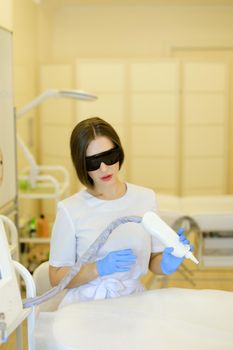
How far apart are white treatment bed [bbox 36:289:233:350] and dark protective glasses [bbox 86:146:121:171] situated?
0.41 m

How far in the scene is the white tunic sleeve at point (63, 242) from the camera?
1634 millimetres

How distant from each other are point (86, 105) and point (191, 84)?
948mm

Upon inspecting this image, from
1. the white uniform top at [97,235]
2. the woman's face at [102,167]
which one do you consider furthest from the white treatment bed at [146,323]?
the woman's face at [102,167]

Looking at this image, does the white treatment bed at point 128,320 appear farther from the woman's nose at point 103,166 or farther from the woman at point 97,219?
the woman's nose at point 103,166

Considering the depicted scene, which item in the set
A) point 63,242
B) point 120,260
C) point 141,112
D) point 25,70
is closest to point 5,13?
point 25,70

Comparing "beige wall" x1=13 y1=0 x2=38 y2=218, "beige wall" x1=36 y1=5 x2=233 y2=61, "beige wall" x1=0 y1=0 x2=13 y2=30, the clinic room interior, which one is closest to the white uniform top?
"beige wall" x1=0 y1=0 x2=13 y2=30

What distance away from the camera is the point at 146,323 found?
1.31 m

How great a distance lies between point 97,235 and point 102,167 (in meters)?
0.22

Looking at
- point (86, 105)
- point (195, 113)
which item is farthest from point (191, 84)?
point (86, 105)

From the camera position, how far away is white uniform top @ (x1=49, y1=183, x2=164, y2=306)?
1644 millimetres

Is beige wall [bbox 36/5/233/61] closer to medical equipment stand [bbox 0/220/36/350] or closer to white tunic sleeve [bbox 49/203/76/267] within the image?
white tunic sleeve [bbox 49/203/76/267]

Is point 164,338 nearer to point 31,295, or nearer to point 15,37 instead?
point 31,295

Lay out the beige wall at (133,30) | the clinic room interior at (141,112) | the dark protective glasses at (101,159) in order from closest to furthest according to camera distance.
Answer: the dark protective glasses at (101,159)
the clinic room interior at (141,112)
the beige wall at (133,30)

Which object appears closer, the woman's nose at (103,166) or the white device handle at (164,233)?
the white device handle at (164,233)
